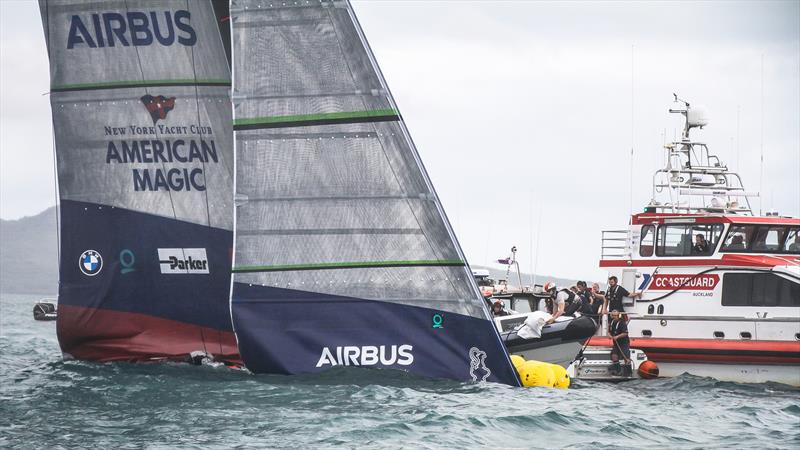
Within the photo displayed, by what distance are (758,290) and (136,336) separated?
12003mm

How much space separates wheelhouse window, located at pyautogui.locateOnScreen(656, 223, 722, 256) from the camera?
991 inches

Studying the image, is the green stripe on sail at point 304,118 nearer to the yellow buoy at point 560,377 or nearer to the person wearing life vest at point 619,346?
the yellow buoy at point 560,377

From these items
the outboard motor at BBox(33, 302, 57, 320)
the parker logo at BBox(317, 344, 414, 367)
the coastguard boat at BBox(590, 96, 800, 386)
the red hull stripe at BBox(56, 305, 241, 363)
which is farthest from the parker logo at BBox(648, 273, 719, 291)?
the outboard motor at BBox(33, 302, 57, 320)

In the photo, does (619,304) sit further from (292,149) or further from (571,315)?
(292,149)

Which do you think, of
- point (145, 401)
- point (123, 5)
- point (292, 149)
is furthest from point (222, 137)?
point (145, 401)

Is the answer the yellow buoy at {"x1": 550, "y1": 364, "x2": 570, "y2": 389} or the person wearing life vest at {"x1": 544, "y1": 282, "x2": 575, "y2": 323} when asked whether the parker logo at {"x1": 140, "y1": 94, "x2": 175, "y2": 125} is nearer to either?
the person wearing life vest at {"x1": 544, "y1": 282, "x2": 575, "y2": 323}

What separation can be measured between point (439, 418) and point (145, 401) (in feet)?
14.8

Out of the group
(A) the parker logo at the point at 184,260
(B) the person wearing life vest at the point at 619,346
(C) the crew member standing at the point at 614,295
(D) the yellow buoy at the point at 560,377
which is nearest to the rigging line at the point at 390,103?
(D) the yellow buoy at the point at 560,377

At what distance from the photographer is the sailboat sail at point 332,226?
1762cm

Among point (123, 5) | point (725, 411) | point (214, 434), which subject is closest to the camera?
point (214, 434)

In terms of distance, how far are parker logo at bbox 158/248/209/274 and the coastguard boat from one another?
8.06 meters

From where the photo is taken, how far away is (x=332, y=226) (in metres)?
17.8

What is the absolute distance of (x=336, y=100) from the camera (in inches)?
698

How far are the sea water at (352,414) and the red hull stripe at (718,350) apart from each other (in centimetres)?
259
